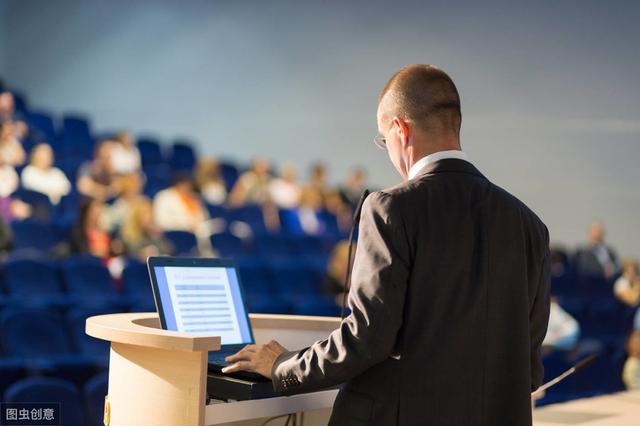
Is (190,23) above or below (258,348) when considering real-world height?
above

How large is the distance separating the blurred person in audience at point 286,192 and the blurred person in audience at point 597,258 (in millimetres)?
2428

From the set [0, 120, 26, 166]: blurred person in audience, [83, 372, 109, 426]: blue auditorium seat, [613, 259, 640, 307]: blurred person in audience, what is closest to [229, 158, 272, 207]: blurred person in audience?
[0, 120, 26, 166]: blurred person in audience

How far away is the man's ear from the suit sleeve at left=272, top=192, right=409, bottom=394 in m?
0.12

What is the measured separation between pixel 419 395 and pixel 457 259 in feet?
0.69

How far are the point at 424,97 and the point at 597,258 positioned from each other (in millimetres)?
6272

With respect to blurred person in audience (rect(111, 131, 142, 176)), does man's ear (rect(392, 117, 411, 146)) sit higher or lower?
lower

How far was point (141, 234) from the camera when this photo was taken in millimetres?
5168

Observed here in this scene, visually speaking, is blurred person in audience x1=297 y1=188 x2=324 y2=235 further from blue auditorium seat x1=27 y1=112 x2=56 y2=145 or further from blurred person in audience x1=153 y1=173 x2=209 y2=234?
blue auditorium seat x1=27 y1=112 x2=56 y2=145

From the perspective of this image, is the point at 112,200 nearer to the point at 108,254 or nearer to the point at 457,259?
the point at 108,254

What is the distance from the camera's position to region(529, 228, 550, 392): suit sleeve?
145cm

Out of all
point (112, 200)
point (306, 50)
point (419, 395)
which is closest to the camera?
point (419, 395)

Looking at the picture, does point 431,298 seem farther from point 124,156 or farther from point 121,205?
point 124,156

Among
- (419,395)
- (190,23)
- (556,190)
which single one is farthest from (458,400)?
(190,23)

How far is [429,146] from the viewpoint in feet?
4.51
